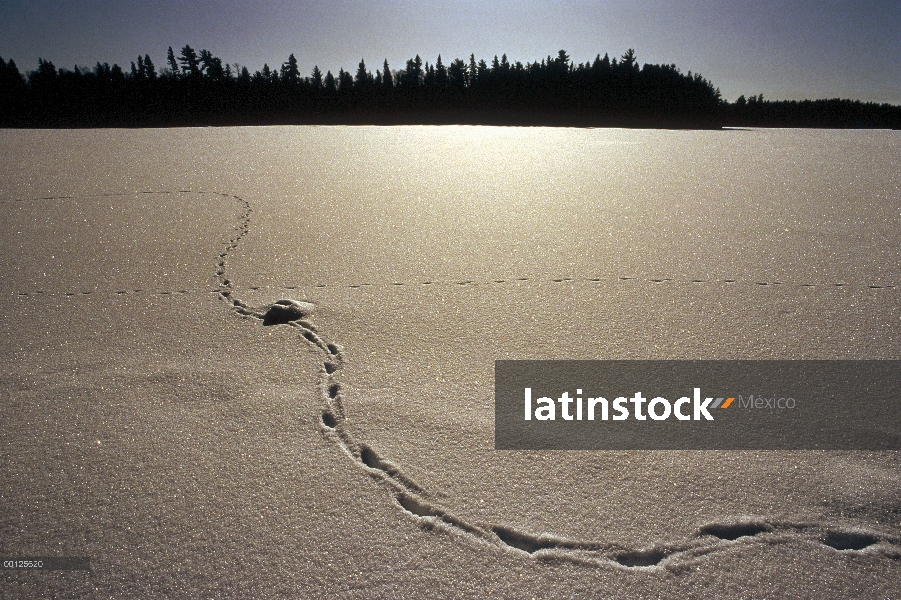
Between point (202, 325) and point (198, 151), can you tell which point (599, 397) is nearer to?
point (202, 325)

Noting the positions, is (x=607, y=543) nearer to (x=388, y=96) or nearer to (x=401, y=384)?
(x=401, y=384)

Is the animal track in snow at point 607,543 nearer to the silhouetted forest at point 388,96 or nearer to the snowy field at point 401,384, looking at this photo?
the snowy field at point 401,384

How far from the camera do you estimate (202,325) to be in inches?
48.4

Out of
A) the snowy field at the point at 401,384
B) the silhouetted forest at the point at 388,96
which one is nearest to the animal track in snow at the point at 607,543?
the snowy field at the point at 401,384

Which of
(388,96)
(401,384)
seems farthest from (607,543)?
(388,96)

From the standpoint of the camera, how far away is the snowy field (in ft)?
2.20

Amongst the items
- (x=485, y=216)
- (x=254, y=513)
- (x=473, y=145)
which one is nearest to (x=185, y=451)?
(x=254, y=513)

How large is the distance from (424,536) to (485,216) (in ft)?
5.12

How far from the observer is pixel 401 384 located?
102cm

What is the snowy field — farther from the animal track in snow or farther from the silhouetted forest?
the silhouetted forest

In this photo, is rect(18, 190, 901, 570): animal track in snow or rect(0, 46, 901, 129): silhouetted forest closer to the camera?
rect(18, 190, 901, 570): animal track in snow

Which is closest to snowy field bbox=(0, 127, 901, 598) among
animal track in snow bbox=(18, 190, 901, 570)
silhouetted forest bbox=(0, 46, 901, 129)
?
animal track in snow bbox=(18, 190, 901, 570)

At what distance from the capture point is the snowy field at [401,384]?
0.67 metres

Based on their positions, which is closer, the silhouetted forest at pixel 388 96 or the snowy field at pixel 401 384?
the snowy field at pixel 401 384
